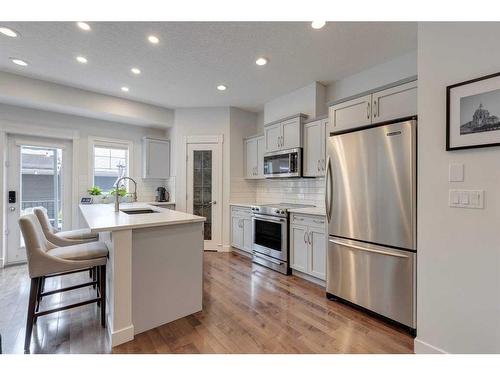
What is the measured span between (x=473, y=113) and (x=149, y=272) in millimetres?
2612

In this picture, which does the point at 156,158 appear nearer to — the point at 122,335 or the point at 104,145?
the point at 104,145

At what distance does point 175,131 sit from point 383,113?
373cm

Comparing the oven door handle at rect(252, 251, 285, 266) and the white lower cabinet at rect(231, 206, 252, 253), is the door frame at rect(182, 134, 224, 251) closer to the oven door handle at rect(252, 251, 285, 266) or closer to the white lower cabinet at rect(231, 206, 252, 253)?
the white lower cabinet at rect(231, 206, 252, 253)

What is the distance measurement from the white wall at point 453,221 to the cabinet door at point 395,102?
417 mm

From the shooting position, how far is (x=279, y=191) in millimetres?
4426

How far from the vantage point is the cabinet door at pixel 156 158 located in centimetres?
482

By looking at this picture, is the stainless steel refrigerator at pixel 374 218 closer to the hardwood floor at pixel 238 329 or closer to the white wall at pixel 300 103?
the hardwood floor at pixel 238 329

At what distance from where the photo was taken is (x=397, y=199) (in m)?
2.08

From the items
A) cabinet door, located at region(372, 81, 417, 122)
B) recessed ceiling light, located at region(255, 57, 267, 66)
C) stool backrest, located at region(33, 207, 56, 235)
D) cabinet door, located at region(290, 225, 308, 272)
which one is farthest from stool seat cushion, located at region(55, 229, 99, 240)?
cabinet door, located at region(372, 81, 417, 122)

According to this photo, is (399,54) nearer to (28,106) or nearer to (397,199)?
(397,199)

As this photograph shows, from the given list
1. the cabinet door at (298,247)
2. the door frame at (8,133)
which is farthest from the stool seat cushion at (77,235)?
the cabinet door at (298,247)

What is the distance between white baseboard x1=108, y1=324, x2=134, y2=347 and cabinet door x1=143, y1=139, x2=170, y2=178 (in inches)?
134

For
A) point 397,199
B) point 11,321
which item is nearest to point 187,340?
point 11,321

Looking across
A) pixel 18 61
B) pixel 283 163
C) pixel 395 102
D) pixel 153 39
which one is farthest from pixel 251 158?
pixel 18 61
